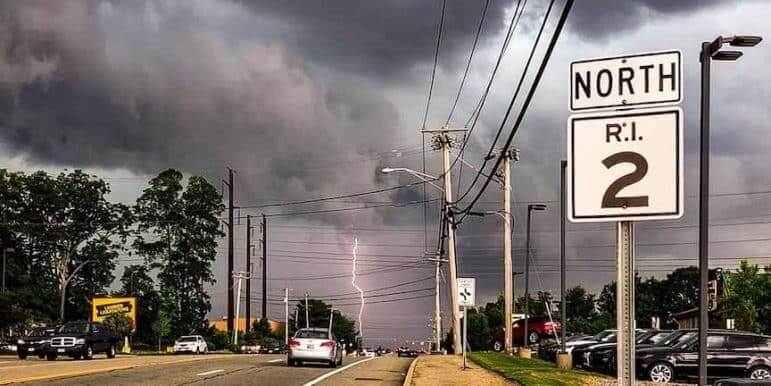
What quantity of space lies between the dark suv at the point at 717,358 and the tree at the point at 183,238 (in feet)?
231

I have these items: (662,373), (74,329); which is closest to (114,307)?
(74,329)

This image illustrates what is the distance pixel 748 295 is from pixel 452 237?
3115cm

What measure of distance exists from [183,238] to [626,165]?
304ft

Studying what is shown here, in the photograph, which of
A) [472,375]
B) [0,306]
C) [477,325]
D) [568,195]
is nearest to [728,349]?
[472,375]

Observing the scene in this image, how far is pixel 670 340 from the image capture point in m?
29.6

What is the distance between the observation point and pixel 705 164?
2091 centimetres

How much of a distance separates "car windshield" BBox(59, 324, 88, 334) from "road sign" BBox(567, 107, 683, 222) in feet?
131

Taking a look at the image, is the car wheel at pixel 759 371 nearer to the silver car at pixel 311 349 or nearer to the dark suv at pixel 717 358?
the dark suv at pixel 717 358

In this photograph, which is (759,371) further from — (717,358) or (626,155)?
(626,155)

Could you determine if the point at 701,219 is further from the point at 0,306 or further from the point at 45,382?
the point at 0,306

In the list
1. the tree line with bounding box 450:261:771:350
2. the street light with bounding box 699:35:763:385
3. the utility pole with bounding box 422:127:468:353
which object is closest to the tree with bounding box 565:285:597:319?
the tree line with bounding box 450:261:771:350

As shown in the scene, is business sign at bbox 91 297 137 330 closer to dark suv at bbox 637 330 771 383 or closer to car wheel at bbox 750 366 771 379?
dark suv at bbox 637 330 771 383

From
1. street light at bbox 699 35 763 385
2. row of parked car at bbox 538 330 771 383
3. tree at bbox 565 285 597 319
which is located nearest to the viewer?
street light at bbox 699 35 763 385

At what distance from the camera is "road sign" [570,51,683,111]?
541 centimetres
